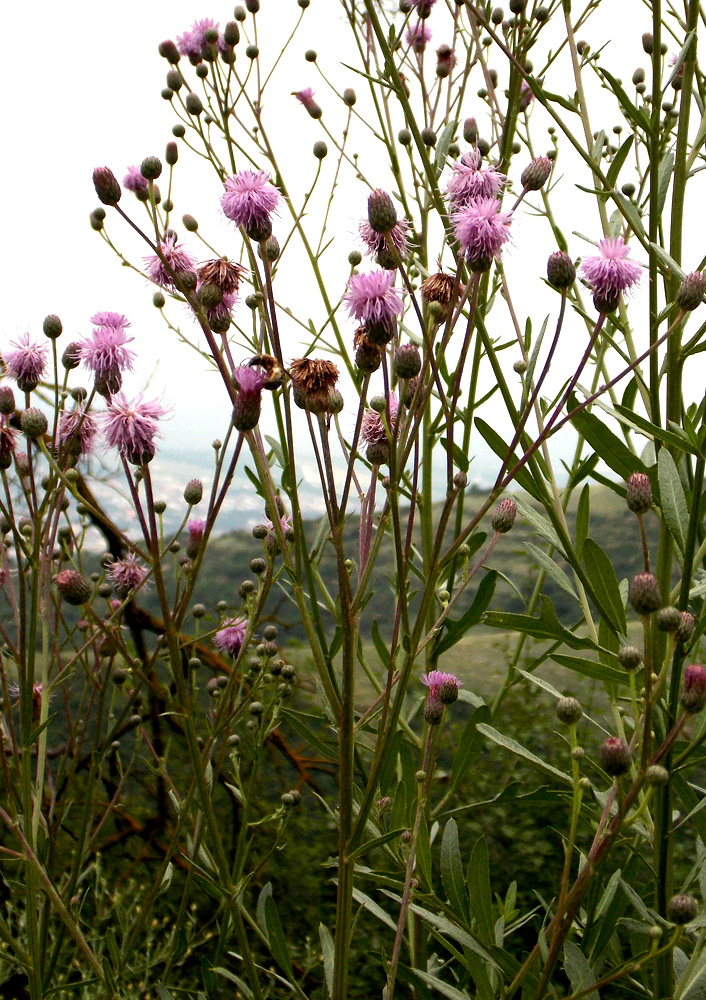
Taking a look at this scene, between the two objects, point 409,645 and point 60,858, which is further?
point 60,858

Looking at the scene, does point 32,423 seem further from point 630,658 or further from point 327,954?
point 327,954

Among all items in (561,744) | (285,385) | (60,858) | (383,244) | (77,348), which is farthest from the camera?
(561,744)

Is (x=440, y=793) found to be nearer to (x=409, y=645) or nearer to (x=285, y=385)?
(x=409, y=645)

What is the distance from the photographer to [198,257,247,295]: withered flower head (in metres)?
1.18

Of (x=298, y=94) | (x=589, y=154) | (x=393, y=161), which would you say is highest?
(x=298, y=94)

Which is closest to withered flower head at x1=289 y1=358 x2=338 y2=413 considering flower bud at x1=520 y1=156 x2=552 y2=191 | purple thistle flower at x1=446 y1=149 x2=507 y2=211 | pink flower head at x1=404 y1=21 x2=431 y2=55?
purple thistle flower at x1=446 y1=149 x2=507 y2=211

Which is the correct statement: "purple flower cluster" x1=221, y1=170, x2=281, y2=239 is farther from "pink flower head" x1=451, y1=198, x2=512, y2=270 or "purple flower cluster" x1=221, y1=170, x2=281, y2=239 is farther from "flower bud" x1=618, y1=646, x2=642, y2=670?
"flower bud" x1=618, y1=646, x2=642, y2=670

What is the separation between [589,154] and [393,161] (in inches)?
19.7

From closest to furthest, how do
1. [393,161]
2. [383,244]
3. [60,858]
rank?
1. [383,244]
2. [393,161]
3. [60,858]

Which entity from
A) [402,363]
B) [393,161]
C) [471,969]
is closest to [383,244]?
[402,363]

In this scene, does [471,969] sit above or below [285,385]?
below

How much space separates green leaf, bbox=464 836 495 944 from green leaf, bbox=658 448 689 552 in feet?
1.76

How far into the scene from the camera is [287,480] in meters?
1.25

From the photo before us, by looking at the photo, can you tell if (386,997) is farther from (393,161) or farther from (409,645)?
(393,161)
